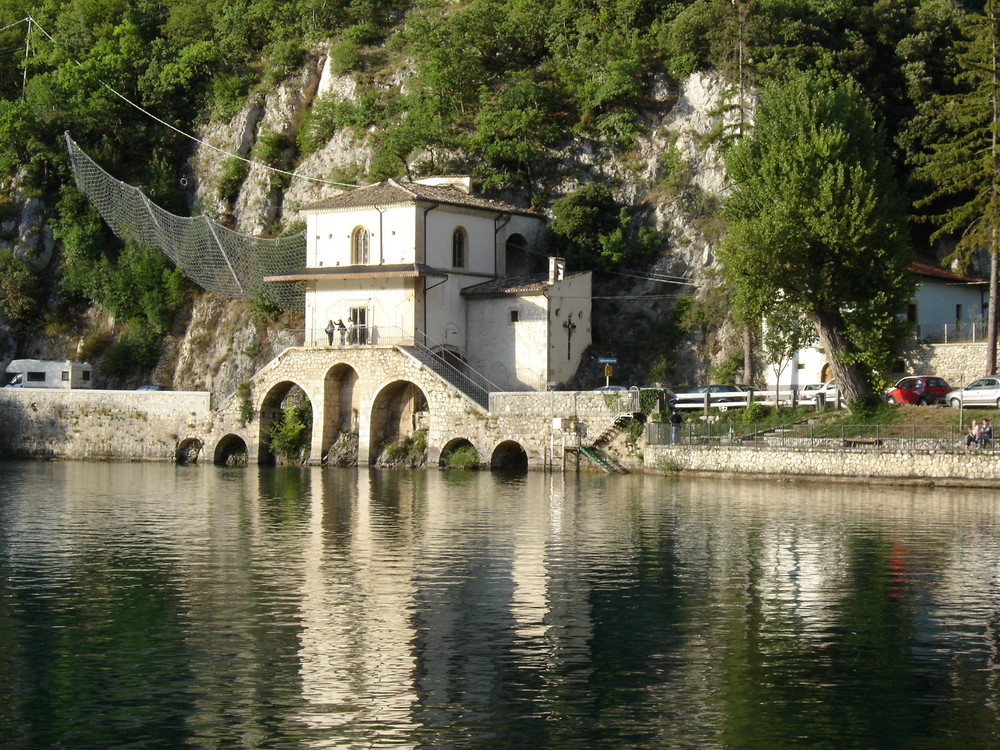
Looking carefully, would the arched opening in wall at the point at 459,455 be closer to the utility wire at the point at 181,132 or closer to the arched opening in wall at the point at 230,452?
the arched opening in wall at the point at 230,452

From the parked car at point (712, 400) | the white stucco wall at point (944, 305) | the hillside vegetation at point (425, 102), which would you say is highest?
the hillside vegetation at point (425, 102)

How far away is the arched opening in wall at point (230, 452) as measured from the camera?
62281mm

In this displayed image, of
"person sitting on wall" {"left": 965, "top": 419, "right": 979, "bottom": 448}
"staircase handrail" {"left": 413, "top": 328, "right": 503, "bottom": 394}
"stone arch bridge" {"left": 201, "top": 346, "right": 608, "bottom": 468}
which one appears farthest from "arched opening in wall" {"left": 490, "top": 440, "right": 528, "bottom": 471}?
"person sitting on wall" {"left": 965, "top": 419, "right": 979, "bottom": 448}

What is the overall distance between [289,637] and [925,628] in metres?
10.1

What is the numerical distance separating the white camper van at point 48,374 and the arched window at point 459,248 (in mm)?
21305

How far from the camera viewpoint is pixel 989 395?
160ft

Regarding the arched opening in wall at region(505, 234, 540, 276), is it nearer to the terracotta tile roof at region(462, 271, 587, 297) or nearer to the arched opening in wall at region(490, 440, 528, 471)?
the terracotta tile roof at region(462, 271, 587, 297)

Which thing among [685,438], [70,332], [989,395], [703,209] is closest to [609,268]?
[703,209]

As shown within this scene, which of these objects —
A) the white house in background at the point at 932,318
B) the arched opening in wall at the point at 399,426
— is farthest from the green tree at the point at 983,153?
the arched opening in wall at the point at 399,426

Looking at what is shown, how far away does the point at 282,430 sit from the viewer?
6088 centimetres

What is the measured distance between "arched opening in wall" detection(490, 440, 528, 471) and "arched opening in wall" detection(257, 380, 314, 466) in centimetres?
967

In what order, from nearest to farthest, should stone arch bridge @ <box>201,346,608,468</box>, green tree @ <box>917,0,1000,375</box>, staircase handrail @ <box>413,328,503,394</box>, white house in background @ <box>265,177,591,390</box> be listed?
green tree @ <box>917,0,1000,375</box> → stone arch bridge @ <box>201,346,608,468</box> → staircase handrail @ <box>413,328,503,394</box> → white house in background @ <box>265,177,591,390</box>

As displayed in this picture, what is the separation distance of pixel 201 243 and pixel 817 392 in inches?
1347

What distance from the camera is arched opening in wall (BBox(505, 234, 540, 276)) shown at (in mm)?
64188
